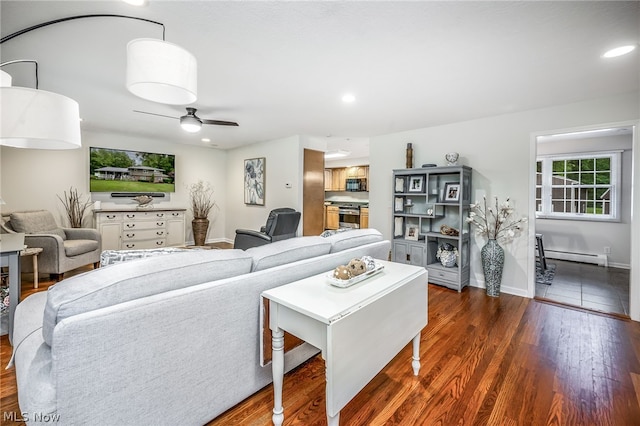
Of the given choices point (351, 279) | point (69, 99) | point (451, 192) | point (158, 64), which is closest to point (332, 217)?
point (451, 192)

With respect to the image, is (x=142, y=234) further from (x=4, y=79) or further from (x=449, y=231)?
(x=449, y=231)

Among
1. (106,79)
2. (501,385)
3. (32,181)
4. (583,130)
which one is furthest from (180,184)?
(583,130)

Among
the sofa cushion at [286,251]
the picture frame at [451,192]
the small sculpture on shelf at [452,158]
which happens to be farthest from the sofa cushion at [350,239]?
the small sculpture on shelf at [452,158]

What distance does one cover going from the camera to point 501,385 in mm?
1807

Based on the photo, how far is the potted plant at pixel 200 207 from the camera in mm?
6164

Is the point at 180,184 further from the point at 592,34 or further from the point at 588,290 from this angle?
the point at 588,290

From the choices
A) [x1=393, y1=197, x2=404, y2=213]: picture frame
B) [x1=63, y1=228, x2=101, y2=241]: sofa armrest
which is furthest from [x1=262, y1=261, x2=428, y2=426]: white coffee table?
[x1=63, y1=228, x2=101, y2=241]: sofa armrest

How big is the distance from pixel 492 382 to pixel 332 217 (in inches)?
253

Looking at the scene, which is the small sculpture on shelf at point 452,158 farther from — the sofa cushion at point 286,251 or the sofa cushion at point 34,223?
the sofa cushion at point 34,223

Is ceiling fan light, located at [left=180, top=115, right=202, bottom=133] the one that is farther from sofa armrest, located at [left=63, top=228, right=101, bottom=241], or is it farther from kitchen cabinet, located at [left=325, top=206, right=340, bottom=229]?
kitchen cabinet, located at [left=325, top=206, right=340, bottom=229]

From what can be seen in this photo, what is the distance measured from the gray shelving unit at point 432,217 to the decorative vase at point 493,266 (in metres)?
0.28

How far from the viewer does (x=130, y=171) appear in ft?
18.0

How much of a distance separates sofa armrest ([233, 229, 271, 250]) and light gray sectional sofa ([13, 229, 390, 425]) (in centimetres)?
226

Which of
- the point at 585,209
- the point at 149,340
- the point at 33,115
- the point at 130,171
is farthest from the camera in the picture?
the point at 130,171
